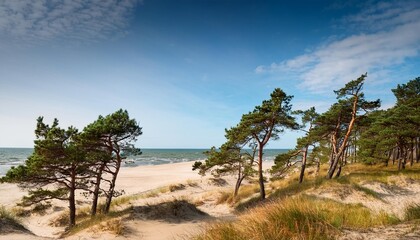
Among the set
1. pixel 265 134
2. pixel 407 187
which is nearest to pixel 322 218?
pixel 265 134

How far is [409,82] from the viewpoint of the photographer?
3594 centimetres

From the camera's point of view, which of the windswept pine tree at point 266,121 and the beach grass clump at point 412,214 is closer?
the beach grass clump at point 412,214

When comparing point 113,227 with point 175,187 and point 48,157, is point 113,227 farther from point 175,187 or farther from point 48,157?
point 175,187

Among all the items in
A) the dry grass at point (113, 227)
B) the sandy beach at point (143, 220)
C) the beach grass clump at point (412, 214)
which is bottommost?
the sandy beach at point (143, 220)

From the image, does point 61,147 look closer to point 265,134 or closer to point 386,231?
point 265,134

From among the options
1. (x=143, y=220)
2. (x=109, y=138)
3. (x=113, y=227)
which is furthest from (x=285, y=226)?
(x=109, y=138)

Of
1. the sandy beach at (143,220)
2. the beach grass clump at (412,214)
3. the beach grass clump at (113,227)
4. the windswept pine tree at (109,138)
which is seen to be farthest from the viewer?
the windswept pine tree at (109,138)

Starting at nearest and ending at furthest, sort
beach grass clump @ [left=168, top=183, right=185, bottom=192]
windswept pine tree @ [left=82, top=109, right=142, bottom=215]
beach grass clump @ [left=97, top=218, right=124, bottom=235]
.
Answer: beach grass clump @ [left=97, top=218, right=124, bottom=235] → windswept pine tree @ [left=82, top=109, right=142, bottom=215] → beach grass clump @ [left=168, top=183, right=185, bottom=192]

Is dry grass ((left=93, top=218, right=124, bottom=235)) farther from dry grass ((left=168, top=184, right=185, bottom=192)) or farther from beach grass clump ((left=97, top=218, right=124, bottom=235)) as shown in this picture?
dry grass ((left=168, top=184, right=185, bottom=192))

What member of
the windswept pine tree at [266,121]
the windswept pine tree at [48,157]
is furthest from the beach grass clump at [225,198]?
the windswept pine tree at [48,157]

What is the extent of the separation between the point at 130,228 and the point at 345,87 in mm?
18483

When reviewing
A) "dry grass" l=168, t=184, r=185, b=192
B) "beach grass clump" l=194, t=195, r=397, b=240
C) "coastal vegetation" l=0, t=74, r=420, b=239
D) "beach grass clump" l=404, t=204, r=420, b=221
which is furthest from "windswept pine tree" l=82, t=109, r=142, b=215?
"dry grass" l=168, t=184, r=185, b=192

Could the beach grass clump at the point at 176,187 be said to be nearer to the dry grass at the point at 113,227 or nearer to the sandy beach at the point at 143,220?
the sandy beach at the point at 143,220

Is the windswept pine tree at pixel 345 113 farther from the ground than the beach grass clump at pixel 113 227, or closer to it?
farther from the ground
